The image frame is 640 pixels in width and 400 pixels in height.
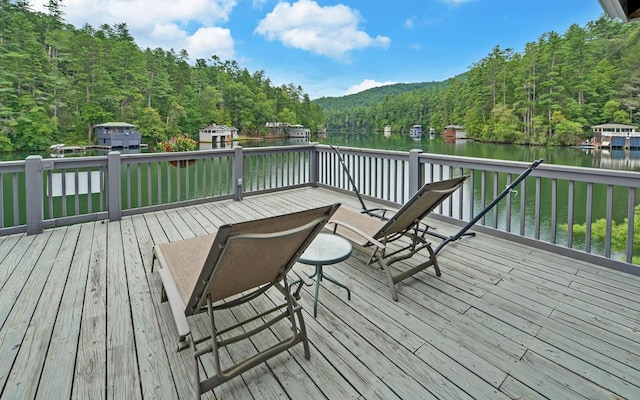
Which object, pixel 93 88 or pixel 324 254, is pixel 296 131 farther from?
pixel 324 254

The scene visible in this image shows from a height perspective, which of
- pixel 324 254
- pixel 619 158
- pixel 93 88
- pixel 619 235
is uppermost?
pixel 93 88

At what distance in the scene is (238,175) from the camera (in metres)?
6.10

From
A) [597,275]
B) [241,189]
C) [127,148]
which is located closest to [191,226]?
[241,189]

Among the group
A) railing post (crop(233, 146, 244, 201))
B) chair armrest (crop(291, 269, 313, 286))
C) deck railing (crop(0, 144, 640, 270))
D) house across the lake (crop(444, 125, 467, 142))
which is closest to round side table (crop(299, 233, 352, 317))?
chair armrest (crop(291, 269, 313, 286))

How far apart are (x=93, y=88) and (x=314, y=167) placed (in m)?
30.2

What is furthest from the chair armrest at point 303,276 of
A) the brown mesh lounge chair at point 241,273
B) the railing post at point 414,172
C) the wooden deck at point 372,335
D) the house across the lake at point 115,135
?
the house across the lake at point 115,135

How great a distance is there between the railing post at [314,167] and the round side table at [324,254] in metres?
4.23

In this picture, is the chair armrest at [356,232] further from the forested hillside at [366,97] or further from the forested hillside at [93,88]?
the forested hillside at [366,97]

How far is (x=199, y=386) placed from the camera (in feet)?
5.36

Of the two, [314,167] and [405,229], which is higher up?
[314,167]

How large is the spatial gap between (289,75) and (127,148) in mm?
31767

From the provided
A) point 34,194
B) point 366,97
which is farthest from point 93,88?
point 366,97

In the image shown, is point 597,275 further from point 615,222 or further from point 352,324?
point 615,222

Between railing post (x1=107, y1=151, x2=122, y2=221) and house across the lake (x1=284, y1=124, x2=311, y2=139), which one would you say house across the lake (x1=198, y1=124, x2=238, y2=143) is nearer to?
→ house across the lake (x1=284, y1=124, x2=311, y2=139)
